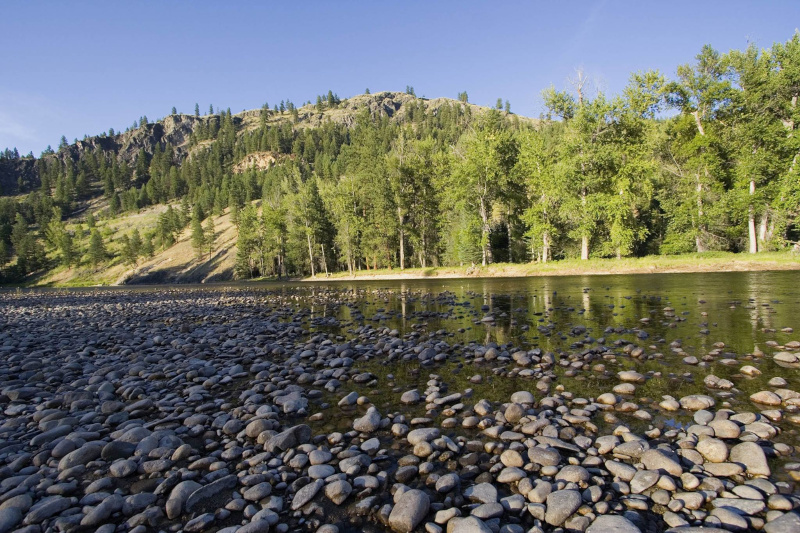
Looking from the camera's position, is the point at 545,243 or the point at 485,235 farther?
the point at 485,235

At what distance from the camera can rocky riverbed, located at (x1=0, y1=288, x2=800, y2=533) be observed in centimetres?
315

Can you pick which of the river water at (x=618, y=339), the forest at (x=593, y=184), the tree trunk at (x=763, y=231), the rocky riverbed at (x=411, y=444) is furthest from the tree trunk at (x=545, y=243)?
the rocky riverbed at (x=411, y=444)

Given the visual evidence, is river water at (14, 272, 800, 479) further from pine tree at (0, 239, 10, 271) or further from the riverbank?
pine tree at (0, 239, 10, 271)

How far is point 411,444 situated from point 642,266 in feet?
118

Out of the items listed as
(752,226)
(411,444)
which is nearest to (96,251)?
(411,444)

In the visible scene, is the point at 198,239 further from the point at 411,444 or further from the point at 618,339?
the point at 411,444

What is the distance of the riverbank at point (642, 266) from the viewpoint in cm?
2864

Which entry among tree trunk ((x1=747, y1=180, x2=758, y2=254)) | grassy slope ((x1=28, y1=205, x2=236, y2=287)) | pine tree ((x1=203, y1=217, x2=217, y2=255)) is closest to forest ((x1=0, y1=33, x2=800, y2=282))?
tree trunk ((x1=747, y1=180, x2=758, y2=254))

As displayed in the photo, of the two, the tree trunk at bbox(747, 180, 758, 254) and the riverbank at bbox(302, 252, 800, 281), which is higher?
the tree trunk at bbox(747, 180, 758, 254)

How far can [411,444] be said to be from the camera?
4.46m

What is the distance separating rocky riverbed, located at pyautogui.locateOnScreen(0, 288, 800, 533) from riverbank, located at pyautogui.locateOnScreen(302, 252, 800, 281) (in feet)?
95.7

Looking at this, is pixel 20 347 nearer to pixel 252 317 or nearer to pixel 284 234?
pixel 252 317

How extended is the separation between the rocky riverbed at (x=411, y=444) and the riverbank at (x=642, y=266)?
1149 inches

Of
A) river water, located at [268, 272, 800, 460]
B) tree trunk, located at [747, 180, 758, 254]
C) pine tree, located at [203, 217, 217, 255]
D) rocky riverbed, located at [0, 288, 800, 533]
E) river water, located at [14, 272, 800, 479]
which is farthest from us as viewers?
pine tree, located at [203, 217, 217, 255]
